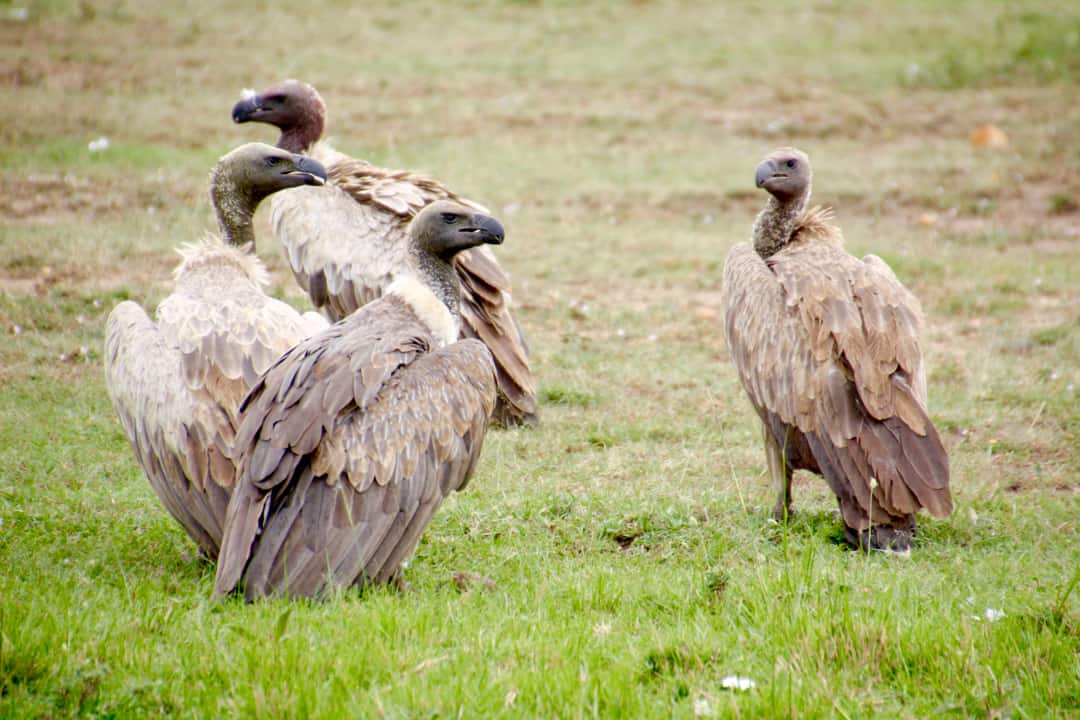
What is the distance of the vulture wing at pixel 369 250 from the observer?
7852 mm

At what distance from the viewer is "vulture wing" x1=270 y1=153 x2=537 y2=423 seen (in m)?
7.85

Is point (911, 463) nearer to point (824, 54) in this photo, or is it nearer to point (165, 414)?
point (165, 414)

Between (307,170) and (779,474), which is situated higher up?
(307,170)

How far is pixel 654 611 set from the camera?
15.7ft

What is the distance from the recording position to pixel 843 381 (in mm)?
5824

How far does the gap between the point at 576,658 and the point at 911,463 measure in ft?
7.05

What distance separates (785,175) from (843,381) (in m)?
1.55

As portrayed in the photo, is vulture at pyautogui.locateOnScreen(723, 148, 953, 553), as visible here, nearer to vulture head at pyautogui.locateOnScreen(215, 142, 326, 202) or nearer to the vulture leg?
the vulture leg

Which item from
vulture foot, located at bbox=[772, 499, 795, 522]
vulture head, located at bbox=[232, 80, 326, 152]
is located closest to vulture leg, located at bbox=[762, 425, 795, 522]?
vulture foot, located at bbox=[772, 499, 795, 522]

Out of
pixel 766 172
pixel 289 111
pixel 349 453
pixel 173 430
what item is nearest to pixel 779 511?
pixel 766 172

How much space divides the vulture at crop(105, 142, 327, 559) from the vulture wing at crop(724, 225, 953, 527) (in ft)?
7.25

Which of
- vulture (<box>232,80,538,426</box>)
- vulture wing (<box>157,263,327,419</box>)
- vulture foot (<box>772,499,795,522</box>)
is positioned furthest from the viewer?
vulture (<box>232,80,538,426</box>)

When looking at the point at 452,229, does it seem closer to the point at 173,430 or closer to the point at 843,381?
the point at 173,430

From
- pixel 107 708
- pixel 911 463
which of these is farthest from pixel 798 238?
pixel 107 708
